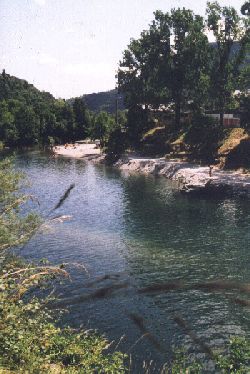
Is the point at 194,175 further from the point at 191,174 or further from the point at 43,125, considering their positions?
the point at 43,125

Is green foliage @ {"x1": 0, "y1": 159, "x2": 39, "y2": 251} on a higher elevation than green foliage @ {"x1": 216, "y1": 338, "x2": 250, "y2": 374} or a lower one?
higher

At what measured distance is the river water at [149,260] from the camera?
2997cm

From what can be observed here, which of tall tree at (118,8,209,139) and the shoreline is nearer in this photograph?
the shoreline

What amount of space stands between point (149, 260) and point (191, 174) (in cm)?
4445

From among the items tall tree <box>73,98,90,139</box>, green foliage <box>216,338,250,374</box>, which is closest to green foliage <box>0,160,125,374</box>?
green foliage <box>216,338,250,374</box>

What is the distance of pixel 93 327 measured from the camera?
30094 millimetres

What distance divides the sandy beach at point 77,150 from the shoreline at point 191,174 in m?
4.72

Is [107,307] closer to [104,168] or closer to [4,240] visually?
[4,240]

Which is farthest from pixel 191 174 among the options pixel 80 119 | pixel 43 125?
pixel 43 125

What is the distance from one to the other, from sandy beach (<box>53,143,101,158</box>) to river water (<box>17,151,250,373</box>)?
173 feet

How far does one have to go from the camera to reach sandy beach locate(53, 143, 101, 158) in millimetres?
133875

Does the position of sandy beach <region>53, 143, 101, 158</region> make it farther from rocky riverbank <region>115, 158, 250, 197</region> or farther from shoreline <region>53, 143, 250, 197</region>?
rocky riverbank <region>115, 158, 250, 197</region>

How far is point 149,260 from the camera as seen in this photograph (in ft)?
144

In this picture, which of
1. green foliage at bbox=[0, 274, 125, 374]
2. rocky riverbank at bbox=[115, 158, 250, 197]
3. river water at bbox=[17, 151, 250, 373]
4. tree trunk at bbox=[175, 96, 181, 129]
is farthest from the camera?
tree trunk at bbox=[175, 96, 181, 129]
